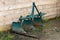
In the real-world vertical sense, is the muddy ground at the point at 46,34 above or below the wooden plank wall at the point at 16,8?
below

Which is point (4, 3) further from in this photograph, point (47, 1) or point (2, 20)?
point (47, 1)

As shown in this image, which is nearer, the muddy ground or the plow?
the muddy ground

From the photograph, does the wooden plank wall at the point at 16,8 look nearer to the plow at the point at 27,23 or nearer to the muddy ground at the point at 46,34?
Answer: the plow at the point at 27,23

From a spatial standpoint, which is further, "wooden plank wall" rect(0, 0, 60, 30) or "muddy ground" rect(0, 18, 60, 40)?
"wooden plank wall" rect(0, 0, 60, 30)

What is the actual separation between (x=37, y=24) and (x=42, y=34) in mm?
422

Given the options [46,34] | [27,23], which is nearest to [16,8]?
[27,23]

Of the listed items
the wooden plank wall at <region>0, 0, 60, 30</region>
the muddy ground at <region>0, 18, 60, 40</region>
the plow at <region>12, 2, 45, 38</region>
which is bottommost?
the muddy ground at <region>0, 18, 60, 40</region>

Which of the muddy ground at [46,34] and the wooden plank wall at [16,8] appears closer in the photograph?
the muddy ground at [46,34]

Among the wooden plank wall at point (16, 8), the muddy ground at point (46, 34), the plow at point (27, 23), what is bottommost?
the muddy ground at point (46, 34)

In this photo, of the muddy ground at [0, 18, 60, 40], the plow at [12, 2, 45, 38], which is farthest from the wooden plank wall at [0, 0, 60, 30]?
the muddy ground at [0, 18, 60, 40]

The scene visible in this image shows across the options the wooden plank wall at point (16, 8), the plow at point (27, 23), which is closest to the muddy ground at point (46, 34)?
the plow at point (27, 23)

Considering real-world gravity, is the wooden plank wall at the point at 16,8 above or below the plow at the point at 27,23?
above

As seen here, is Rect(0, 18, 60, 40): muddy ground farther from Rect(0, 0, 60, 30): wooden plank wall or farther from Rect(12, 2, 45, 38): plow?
Rect(0, 0, 60, 30): wooden plank wall

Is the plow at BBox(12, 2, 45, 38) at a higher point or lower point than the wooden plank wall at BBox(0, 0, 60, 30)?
lower
